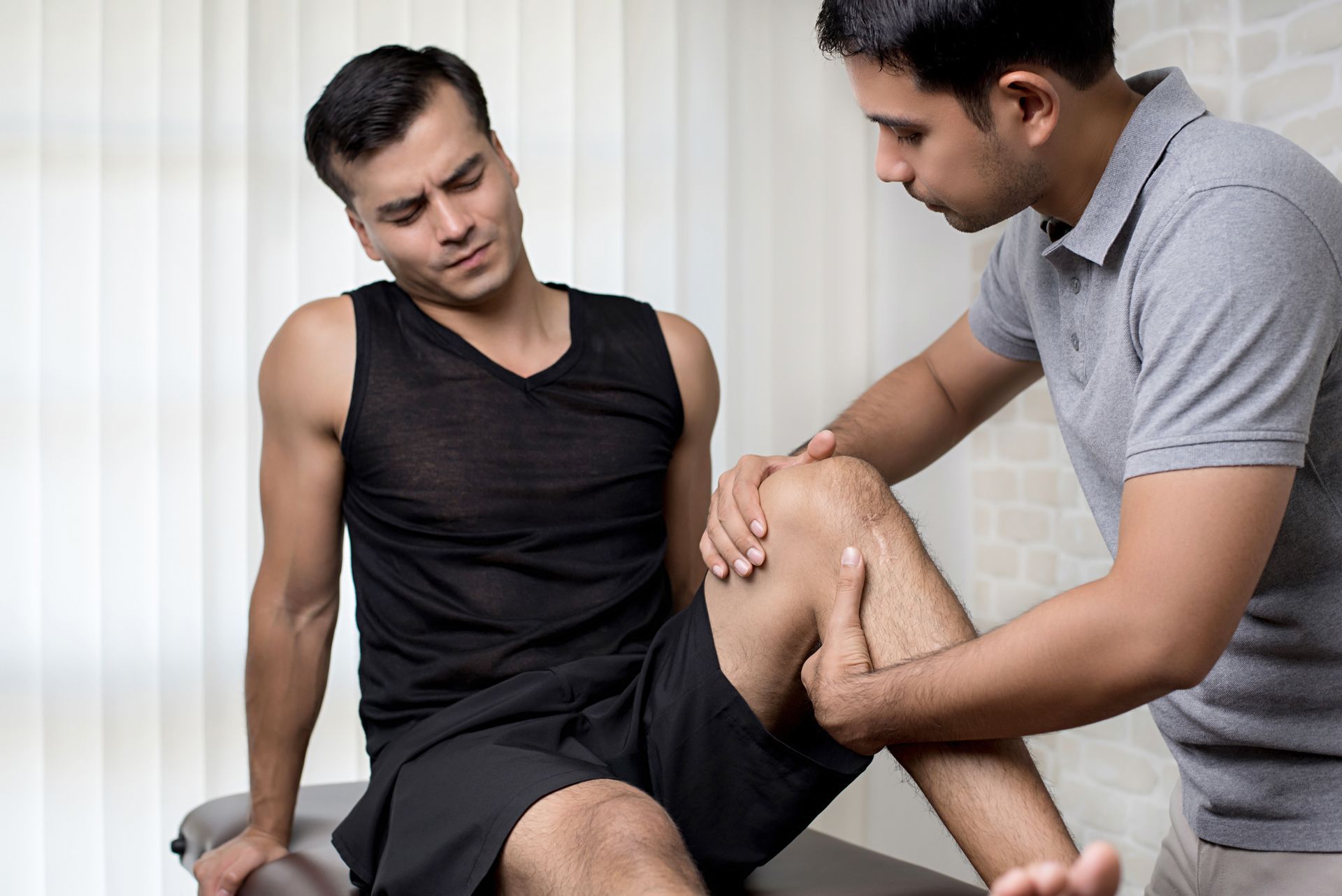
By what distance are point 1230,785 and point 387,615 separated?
107 cm

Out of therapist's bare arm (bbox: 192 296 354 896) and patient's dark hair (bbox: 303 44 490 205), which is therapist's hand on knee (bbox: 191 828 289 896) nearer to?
therapist's bare arm (bbox: 192 296 354 896)

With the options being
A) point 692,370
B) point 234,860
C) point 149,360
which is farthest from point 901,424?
point 149,360

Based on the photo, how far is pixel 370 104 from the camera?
164 cm

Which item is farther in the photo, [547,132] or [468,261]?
[547,132]

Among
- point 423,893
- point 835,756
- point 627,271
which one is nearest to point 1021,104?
point 835,756

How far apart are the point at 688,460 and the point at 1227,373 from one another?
0.93 meters

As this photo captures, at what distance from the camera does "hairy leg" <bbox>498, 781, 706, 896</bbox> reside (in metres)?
1.02

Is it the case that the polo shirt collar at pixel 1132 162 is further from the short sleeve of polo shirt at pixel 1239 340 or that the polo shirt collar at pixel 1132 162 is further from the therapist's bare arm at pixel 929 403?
the therapist's bare arm at pixel 929 403

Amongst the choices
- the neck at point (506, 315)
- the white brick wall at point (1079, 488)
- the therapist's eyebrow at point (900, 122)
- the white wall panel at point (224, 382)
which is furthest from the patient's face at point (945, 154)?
the white wall panel at point (224, 382)

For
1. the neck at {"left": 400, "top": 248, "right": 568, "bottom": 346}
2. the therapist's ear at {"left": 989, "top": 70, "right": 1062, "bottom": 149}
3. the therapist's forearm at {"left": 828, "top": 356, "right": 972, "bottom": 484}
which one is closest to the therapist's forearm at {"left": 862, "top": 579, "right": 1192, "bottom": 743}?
the therapist's ear at {"left": 989, "top": 70, "right": 1062, "bottom": 149}

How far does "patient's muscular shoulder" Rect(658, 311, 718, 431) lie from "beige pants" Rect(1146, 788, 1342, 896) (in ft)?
2.77

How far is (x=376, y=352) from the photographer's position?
1652mm

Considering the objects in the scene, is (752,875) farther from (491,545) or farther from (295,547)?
(295,547)

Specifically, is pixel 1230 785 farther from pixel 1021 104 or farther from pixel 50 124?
pixel 50 124
